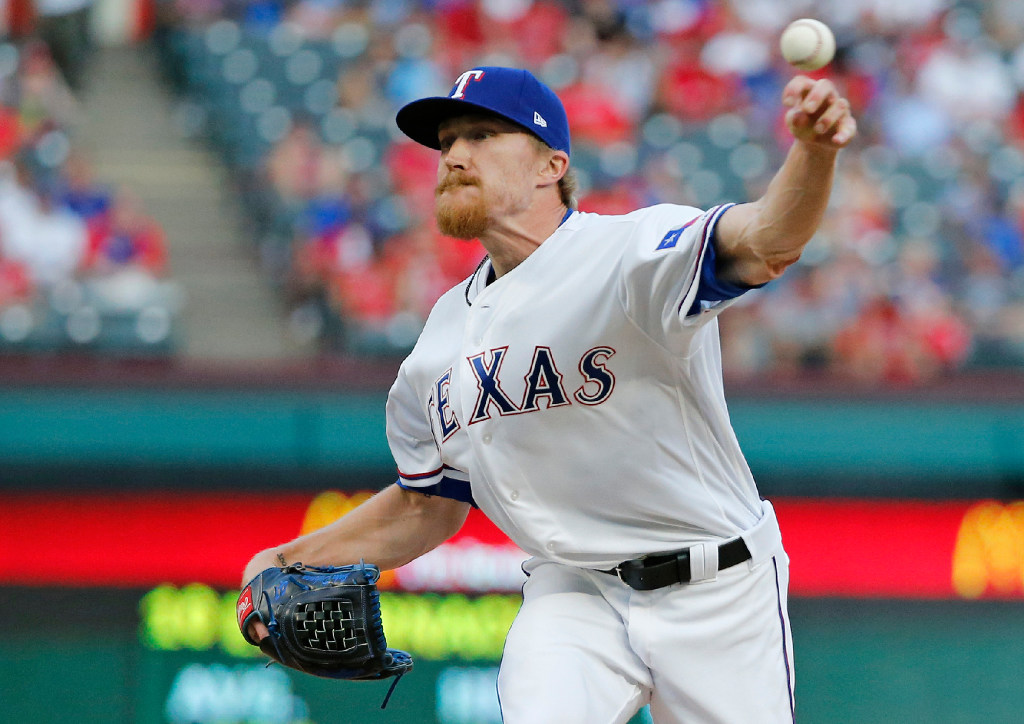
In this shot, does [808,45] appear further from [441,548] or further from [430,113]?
[441,548]

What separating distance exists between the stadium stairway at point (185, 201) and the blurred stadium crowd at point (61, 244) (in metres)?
0.20

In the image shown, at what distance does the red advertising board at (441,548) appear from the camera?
5617 mm

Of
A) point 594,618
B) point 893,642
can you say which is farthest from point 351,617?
point 893,642

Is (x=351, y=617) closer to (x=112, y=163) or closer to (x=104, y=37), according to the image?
(x=112, y=163)

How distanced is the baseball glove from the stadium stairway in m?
4.33

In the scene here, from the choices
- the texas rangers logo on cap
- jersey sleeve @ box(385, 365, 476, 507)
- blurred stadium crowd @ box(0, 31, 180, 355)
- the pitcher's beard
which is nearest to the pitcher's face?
the pitcher's beard

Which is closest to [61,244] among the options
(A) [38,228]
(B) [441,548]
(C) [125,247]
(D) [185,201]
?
(A) [38,228]

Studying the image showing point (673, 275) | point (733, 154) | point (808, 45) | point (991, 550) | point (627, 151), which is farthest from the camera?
point (733, 154)

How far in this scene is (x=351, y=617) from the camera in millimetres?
2979

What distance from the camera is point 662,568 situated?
2.83 m

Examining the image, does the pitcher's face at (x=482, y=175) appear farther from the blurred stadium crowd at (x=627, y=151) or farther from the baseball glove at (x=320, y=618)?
the blurred stadium crowd at (x=627, y=151)

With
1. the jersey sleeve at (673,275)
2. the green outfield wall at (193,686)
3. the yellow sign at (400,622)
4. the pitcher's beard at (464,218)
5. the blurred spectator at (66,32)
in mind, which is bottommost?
the green outfield wall at (193,686)

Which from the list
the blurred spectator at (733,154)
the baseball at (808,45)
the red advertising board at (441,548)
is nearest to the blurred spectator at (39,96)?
the blurred spectator at (733,154)

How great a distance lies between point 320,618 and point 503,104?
48.9 inches
